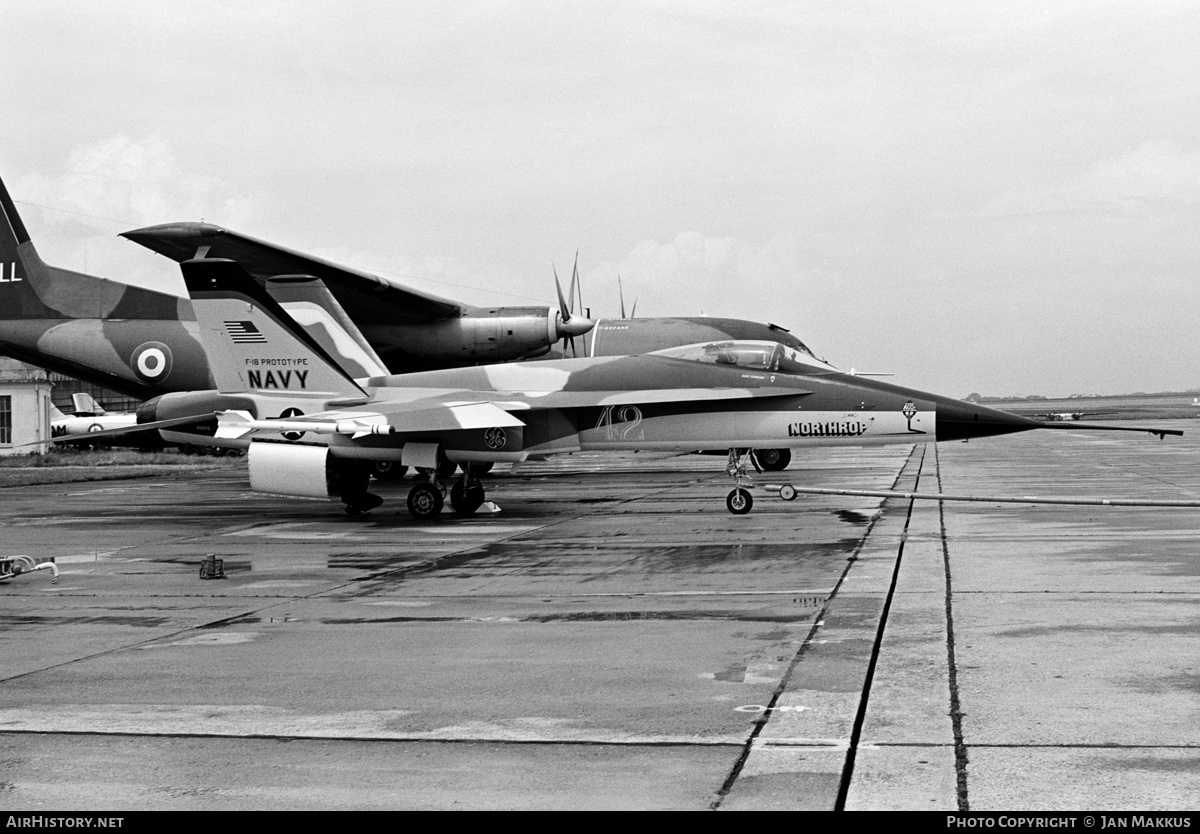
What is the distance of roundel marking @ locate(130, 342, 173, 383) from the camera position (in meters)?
27.7

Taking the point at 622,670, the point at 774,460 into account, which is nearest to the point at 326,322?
the point at 774,460

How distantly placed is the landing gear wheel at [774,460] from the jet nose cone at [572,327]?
202 inches

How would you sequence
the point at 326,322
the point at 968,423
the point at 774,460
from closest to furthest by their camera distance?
the point at 968,423 → the point at 326,322 → the point at 774,460

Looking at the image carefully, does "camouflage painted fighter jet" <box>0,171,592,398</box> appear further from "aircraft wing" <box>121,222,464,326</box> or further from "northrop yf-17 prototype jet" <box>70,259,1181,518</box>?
"northrop yf-17 prototype jet" <box>70,259,1181,518</box>

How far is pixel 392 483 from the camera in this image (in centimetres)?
2833

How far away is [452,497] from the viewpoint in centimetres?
1934

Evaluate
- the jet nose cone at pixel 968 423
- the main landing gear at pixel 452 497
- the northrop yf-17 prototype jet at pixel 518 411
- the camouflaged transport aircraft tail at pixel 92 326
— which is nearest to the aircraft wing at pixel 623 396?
the northrop yf-17 prototype jet at pixel 518 411

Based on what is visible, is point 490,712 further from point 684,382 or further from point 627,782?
point 684,382

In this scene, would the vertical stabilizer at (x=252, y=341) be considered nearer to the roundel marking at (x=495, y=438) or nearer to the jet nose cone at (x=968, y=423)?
the roundel marking at (x=495, y=438)

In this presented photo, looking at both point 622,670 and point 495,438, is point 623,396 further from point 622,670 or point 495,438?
point 622,670

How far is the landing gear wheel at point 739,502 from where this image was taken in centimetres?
1777

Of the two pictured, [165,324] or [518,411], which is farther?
[165,324]

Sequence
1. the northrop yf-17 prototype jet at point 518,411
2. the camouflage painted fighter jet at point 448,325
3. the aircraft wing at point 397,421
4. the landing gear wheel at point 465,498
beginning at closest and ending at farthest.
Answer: the northrop yf-17 prototype jet at point 518,411
the aircraft wing at point 397,421
the landing gear wheel at point 465,498
the camouflage painted fighter jet at point 448,325

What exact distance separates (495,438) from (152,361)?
40.5 ft
